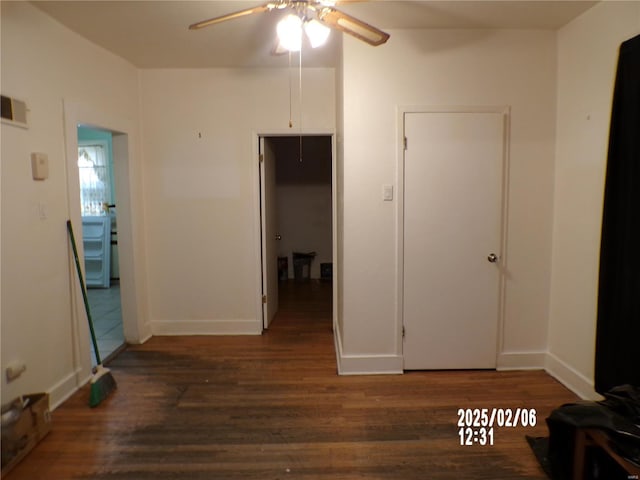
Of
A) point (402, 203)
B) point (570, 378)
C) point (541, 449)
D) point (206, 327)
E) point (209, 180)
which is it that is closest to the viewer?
point (541, 449)

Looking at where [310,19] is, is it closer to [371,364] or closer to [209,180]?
[209,180]

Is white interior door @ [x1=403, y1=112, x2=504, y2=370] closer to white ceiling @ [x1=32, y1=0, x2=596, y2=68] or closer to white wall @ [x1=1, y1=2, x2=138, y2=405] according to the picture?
white ceiling @ [x1=32, y1=0, x2=596, y2=68]

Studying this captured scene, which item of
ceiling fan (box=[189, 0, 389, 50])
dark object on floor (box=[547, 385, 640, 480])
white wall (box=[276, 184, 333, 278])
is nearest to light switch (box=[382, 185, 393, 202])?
ceiling fan (box=[189, 0, 389, 50])

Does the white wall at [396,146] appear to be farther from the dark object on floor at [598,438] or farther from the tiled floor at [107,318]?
the tiled floor at [107,318]

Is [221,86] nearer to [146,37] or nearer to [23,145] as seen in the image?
[146,37]

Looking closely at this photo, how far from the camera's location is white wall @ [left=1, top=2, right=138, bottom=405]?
80.9 inches

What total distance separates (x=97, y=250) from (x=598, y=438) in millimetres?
6172

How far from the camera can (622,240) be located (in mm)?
2057

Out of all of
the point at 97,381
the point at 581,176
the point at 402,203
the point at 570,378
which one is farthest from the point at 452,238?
the point at 97,381

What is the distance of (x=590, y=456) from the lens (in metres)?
1.65

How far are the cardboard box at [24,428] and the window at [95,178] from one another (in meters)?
4.16

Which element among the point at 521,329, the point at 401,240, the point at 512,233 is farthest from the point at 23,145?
the point at 521,329

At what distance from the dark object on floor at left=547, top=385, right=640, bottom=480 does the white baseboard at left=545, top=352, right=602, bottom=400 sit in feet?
2.21
